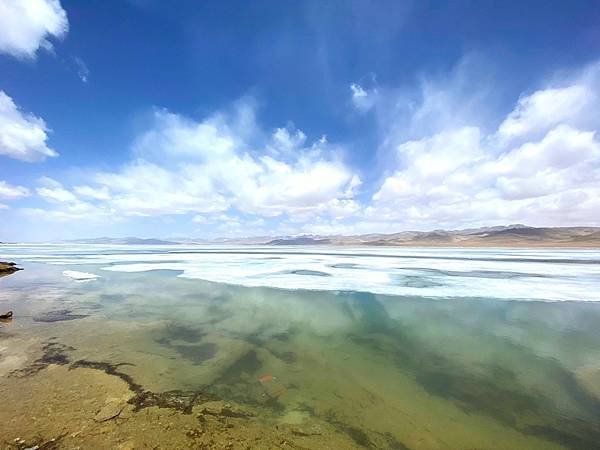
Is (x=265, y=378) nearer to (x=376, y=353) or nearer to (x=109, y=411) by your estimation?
(x=109, y=411)

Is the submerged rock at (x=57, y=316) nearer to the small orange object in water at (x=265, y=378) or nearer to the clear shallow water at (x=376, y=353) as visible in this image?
the clear shallow water at (x=376, y=353)

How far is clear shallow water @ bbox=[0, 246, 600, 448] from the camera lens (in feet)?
19.2

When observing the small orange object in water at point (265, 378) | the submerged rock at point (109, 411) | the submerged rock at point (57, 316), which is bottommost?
the small orange object in water at point (265, 378)

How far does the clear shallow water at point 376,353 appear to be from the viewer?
5.87 metres

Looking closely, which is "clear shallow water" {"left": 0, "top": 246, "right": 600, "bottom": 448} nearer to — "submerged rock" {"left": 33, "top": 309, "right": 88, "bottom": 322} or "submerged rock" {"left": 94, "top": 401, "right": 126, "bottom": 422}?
"submerged rock" {"left": 33, "top": 309, "right": 88, "bottom": 322}

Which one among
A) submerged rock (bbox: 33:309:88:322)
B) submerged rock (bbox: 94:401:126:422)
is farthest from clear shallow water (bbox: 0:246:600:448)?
submerged rock (bbox: 94:401:126:422)

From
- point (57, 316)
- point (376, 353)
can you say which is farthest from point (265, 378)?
point (57, 316)

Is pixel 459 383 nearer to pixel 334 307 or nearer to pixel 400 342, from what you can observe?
pixel 400 342

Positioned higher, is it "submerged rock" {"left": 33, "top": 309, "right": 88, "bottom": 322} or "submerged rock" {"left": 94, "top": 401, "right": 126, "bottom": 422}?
"submerged rock" {"left": 33, "top": 309, "right": 88, "bottom": 322}

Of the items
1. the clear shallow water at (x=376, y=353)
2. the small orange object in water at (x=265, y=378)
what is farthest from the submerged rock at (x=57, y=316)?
Answer: the small orange object in water at (x=265, y=378)

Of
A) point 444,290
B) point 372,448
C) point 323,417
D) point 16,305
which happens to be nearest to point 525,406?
point 372,448

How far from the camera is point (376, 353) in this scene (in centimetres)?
905

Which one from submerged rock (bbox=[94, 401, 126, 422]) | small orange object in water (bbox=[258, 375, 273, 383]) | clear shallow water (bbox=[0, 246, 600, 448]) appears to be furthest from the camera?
small orange object in water (bbox=[258, 375, 273, 383])

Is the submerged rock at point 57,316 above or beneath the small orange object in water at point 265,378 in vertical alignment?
above
